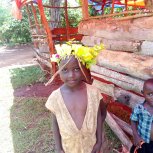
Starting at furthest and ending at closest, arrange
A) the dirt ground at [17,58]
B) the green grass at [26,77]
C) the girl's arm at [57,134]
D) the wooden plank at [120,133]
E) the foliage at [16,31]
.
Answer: the foliage at [16,31] → the dirt ground at [17,58] → the green grass at [26,77] → the wooden plank at [120,133] → the girl's arm at [57,134]

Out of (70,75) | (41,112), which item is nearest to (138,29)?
(70,75)

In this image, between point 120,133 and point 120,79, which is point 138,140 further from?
point 120,79

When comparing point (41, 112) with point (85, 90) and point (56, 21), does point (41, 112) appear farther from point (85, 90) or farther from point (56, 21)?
point (56, 21)

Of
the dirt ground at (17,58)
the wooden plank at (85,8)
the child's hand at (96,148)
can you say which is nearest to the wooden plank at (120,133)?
the child's hand at (96,148)

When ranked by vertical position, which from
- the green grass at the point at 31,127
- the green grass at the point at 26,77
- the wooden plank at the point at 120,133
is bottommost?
the green grass at the point at 26,77

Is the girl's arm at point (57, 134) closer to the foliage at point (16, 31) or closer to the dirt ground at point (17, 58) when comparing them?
the dirt ground at point (17, 58)

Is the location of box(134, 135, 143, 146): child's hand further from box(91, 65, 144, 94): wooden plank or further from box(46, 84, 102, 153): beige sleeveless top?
box(91, 65, 144, 94): wooden plank

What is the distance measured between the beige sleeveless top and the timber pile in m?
1.09

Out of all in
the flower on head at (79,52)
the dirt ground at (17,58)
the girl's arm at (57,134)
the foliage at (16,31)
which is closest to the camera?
the flower on head at (79,52)

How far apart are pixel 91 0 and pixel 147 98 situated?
7.83 metres

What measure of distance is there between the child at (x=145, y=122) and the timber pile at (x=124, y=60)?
0.70m

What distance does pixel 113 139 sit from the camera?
4434mm

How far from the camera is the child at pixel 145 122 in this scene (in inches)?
108

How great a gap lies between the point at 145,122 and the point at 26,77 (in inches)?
319
